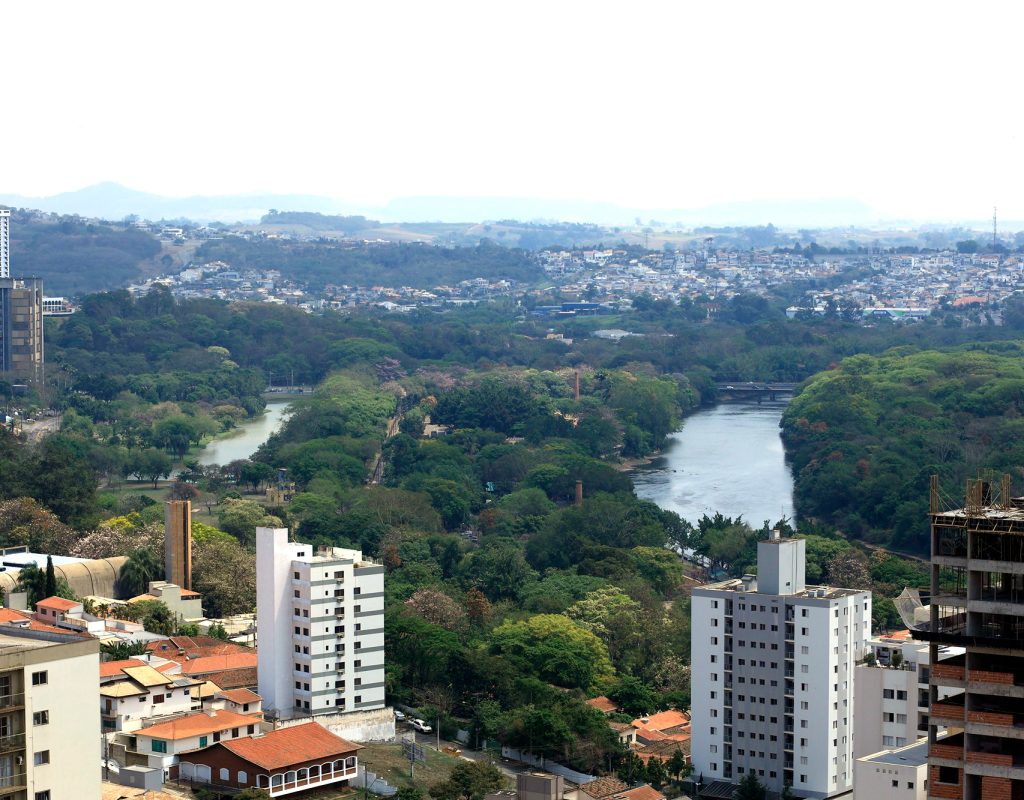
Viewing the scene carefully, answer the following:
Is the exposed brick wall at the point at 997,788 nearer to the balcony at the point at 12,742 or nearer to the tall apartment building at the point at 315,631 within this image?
the balcony at the point at 12,742

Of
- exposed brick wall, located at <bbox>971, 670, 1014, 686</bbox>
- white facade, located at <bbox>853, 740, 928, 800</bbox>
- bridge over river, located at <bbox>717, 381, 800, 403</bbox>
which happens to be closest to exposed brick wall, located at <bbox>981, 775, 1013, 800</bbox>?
exposed brick wall, located at <bbox>971, 670, 1014, 686</bbox>

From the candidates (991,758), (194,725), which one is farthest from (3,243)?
(991,758)

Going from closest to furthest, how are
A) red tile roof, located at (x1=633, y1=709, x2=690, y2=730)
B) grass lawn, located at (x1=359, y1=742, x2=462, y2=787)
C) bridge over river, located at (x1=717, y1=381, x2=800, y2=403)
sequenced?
grass lawn, located at (x1=359, y1=742, x2=462, y2=787) < red tile roof, located at (x1=633, y1=709, x2=690, y2=730) < bridge over river, located at (x1=717, y1=381, x2=800, y2=403)

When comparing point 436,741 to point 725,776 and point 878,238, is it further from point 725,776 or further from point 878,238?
point 878,238

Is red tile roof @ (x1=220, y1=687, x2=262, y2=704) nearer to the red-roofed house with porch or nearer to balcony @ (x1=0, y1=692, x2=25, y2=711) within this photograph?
the red-roofed house with porch

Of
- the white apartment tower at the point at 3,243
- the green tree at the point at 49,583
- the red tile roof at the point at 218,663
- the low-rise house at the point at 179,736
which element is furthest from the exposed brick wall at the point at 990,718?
the white apartment tower at the point at 3,243

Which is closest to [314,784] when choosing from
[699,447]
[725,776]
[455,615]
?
[725,776]
